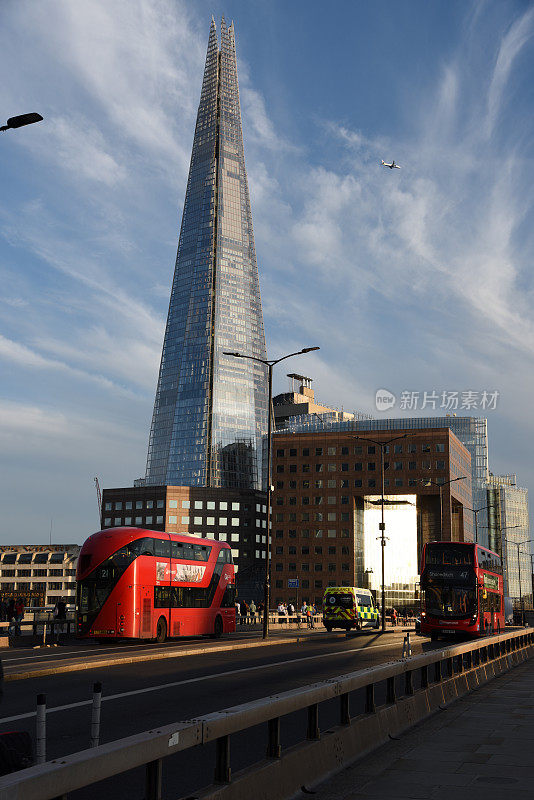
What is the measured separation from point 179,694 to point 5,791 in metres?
12.5

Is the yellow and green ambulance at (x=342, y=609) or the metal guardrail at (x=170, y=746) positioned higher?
the metal guardrail at (x=170, y=746)

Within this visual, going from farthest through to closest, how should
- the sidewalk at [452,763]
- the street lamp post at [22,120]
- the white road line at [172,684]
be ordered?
the street lamp post at [22,120]
the white road line at [172,684]
the sidewalk at [452,763]

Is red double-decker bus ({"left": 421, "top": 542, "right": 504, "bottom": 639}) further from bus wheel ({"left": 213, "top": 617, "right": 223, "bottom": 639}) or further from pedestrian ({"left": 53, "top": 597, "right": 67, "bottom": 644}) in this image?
pedestrian ({"left": 53, "top": 597, "right": 67, "bottom": 644})

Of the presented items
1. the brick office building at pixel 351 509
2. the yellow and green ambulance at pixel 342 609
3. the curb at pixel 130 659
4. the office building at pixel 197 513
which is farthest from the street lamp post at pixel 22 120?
the office building at pixel 197 513

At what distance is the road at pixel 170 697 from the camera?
9.70 metres

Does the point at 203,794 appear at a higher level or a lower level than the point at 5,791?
lower

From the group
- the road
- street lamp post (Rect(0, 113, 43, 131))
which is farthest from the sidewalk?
street lamp post (Rect(0, 113, 43, 131))

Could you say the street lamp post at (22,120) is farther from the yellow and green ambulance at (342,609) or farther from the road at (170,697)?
the yellow and green ambulance at (342,609)

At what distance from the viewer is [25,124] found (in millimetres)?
19453

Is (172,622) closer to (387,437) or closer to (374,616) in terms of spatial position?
(374,616)

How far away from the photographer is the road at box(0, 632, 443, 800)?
9.70 m

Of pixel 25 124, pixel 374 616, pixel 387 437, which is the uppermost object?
pixel 387 437

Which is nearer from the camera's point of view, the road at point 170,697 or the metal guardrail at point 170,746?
the metal guardrail at point 170,746

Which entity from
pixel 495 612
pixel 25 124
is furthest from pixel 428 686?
pixel 495 612
